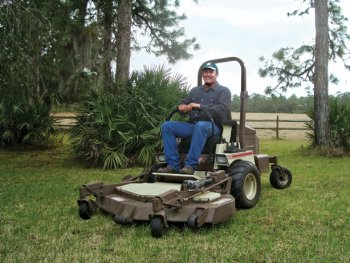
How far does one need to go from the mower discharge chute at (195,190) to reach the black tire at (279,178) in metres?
0.47

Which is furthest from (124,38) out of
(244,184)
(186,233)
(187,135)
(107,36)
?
(186,233)

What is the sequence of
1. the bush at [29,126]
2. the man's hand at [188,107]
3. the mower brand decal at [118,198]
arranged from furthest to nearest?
the bush at [29,126] < the man's hand at [188,107] < the mower brand decal at [118,198]

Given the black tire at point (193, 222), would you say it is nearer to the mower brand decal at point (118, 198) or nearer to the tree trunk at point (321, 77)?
the mower brand decal at point (118, 198)

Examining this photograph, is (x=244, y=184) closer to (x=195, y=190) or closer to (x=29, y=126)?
(x=195, y=190)

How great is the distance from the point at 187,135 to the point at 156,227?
174 centimetres

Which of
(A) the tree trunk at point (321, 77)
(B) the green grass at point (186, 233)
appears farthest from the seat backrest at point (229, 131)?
(A) the tree trunk at point (321, 77)

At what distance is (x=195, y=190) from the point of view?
4527mm

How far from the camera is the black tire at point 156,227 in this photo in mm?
4008

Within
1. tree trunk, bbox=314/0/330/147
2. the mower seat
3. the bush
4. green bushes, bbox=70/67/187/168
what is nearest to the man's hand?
the mower seat

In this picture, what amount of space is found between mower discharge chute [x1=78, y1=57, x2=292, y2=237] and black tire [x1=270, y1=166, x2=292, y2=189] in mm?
465

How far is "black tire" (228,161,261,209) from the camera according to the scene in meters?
5.19

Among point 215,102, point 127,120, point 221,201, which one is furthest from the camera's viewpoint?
point 127,120

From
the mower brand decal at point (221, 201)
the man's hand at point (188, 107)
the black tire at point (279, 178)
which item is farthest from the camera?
the black tire at point (279, 178)

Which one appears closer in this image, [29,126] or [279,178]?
[279,178]
